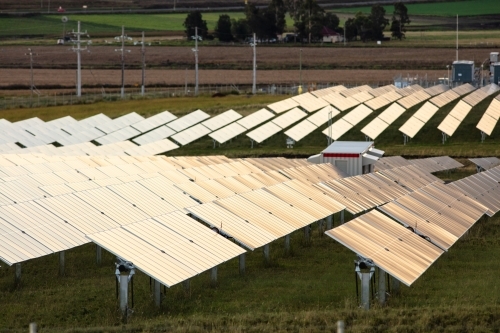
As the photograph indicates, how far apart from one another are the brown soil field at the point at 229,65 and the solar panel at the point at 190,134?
4755cm

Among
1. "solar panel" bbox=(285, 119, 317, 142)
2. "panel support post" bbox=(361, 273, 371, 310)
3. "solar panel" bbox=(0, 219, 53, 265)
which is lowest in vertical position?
"solar panel" bbox=(285, 119, 317, 142)

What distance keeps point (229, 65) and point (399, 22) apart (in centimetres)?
3690

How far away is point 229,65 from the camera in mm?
141125

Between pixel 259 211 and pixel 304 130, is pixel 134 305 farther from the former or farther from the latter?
pixel 304 130

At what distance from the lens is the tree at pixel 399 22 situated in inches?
6540

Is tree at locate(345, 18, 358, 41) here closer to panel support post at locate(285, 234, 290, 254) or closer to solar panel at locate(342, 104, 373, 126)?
solar panel at locate(342, 104, 373, 126)

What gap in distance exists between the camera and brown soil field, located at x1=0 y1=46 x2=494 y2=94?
123 m

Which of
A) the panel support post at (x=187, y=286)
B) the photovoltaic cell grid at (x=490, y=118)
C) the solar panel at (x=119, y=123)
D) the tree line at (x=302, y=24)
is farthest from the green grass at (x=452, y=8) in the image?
the panel support post at (x=187, y=286)

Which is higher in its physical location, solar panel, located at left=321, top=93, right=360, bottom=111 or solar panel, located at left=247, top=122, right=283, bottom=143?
solar panel, located at left=321, top=93, right=360, bottom=111

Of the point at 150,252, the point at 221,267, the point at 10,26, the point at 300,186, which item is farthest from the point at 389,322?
the point at 10,26

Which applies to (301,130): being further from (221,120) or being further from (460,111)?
(460,111)

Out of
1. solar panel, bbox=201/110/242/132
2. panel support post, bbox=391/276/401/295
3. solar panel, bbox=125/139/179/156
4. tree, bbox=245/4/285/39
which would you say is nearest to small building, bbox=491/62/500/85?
solar panel, bbox=201/110/242/132

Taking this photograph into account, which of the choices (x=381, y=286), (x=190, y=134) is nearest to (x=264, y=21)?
(x=190, y=134)

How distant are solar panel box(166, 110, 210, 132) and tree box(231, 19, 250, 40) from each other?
9183 cm
